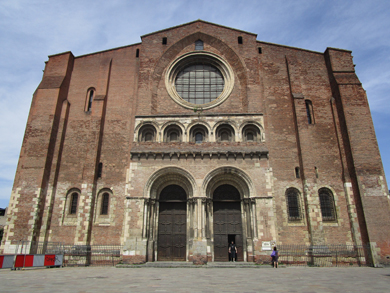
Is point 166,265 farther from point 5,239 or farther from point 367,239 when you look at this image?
point 367,239

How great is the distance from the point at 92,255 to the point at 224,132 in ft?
35.0

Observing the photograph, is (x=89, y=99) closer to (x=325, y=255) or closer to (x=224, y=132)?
(x=224, y=132)

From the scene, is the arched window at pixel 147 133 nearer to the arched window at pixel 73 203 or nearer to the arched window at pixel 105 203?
the arched window at pixel 105 203

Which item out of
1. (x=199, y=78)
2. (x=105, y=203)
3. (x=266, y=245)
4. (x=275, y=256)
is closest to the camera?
(x=275, y=256)

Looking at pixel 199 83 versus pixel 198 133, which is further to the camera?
pixel 199 83

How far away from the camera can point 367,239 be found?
14500 mm

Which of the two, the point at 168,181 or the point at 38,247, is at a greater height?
the point at 168,181

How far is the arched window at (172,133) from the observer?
17453 millimetres

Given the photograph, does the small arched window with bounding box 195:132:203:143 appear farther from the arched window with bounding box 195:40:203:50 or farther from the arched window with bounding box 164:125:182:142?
the arched window with bounding box 195:40:203:50

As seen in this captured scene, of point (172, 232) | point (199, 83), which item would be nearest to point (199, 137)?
point (199, 83)

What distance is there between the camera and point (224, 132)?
17656 millimetres

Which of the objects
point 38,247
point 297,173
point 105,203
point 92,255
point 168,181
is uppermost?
point 297,173

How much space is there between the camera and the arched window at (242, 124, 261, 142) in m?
17.1

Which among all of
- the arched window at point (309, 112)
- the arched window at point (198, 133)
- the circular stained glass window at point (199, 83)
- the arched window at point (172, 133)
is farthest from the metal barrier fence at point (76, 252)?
the arched window at point (309, 112)
